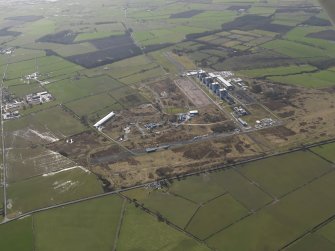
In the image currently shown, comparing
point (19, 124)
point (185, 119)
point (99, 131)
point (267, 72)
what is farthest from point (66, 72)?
point (267, 72)

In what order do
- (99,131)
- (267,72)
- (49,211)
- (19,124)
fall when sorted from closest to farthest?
1. (49,211)
2. (99,131)
3. (19,124)
4. (267,72)

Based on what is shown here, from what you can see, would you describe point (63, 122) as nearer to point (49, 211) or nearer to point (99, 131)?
point (99, 131)

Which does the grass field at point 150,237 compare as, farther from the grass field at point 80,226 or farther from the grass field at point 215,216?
the grass field at point 215,216

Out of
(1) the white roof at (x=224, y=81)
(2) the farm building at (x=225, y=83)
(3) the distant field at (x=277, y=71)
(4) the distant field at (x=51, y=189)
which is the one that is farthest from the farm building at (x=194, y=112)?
(4) the distant field at (x=51, y=189)

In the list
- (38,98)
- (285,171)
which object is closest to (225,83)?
(285,171)

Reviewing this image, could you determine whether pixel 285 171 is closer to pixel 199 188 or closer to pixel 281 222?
pixel 281 222

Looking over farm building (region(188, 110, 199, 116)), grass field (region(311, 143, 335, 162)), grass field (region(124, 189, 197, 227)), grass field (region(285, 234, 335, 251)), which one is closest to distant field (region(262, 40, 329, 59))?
farm building (region(188, 110, 199, 116))

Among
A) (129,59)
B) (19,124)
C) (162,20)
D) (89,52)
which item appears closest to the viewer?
(19,124)
